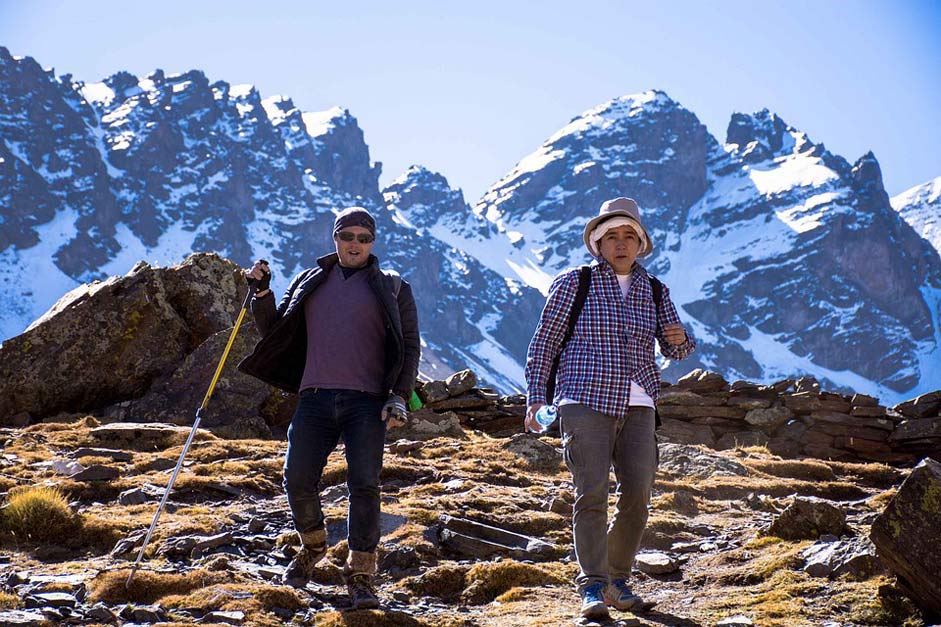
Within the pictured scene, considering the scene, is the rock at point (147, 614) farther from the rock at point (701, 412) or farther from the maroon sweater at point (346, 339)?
the rock at point (701, 412)

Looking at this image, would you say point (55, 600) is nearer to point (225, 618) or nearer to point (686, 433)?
point (225, 618)

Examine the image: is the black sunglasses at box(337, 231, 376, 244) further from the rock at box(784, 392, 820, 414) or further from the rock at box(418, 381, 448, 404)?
the rock at box(784, 392, 820, 414)

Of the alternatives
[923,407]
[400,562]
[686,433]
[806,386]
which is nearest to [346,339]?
[400,562]

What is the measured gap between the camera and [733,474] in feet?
45.2

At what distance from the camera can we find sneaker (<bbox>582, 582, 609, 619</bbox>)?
19.7ft

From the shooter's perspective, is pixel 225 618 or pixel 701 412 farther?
pixel 701 412

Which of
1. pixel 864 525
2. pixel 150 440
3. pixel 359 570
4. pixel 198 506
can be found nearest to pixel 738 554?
pixel 864 525

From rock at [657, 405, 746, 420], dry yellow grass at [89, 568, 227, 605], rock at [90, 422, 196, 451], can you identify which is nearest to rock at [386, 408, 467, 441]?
rock at [90, 422, 196, 451]

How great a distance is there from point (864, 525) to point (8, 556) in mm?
7602

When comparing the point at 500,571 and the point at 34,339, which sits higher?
the point at 34,339

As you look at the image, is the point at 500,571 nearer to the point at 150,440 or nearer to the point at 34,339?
the point at 150,440

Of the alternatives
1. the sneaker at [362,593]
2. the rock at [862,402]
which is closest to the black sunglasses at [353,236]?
the sneaker at [362,593]

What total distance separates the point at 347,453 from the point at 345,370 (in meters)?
0.59

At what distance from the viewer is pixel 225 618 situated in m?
6.22
